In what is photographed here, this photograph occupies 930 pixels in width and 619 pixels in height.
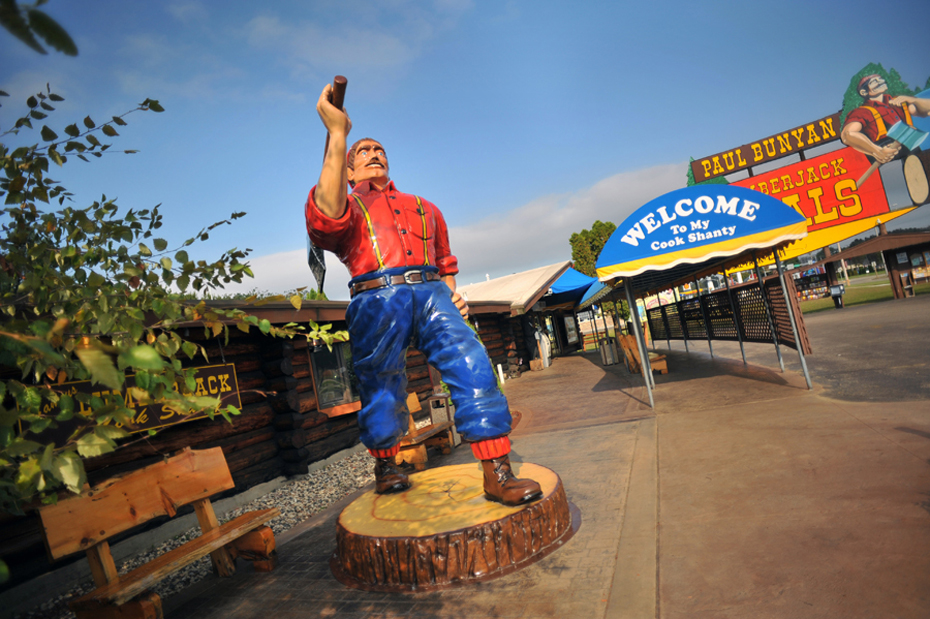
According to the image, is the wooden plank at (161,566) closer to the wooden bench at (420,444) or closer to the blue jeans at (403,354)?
the blue jeans at (403,354)

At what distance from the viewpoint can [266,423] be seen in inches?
219

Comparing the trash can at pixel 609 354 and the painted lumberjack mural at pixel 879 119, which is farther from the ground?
the painted lumberjack mural at pixel 879 119

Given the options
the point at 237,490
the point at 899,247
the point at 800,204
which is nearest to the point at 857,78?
the point at 800,204

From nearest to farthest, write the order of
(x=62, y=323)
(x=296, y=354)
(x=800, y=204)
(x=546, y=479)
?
(x=62, y=323) → (x=546, y=479) → (x=296, y=354) → (x=800, y=204)

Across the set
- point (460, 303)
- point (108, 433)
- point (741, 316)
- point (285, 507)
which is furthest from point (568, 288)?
point (108, 433)

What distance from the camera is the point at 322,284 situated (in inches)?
133

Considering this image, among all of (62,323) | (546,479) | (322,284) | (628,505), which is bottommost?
(628,505)

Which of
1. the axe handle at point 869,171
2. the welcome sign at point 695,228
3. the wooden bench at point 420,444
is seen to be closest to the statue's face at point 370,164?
the wooden bench at point 420,444

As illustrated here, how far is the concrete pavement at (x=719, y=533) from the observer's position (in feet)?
6.27

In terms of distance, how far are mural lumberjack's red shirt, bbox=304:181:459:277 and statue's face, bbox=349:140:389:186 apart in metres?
0.06

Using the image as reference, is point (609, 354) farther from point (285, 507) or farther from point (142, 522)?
point (142, 522)

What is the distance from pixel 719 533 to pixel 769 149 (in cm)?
2515

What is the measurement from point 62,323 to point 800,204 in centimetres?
2611

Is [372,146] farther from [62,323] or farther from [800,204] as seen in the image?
[800,204]
